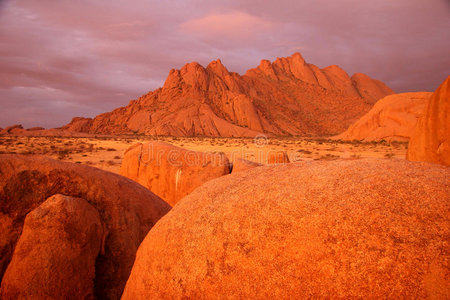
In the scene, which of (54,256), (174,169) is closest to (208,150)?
(174,169)

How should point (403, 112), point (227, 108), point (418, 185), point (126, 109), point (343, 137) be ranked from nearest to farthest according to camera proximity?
point (418, 185) → point (403, 112) → point (343, 137) → point (227, 108) → point (126, 109)

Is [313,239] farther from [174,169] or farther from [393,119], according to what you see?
[393,119]

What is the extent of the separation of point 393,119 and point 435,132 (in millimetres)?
34938

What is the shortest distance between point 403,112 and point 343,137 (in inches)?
374

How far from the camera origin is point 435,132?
319cm

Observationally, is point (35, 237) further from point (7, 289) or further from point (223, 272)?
point (223, 272)

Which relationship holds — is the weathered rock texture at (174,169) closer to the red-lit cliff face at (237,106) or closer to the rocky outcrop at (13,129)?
the red-lit cliff face at (237,106)

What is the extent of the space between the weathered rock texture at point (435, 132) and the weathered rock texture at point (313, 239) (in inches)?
66.1

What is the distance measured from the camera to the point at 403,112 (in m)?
31.7

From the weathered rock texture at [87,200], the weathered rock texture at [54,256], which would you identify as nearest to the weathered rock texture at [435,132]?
the weathered rock texture at [87,200]

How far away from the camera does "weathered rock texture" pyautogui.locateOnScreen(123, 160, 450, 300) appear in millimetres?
1242

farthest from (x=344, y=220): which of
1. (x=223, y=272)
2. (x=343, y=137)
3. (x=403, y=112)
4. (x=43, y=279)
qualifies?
(x=343, y=137)

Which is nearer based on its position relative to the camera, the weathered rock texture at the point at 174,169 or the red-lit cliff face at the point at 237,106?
the weathered rock texture at the point at 174,169

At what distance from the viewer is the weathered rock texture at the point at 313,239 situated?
124 centimetres
